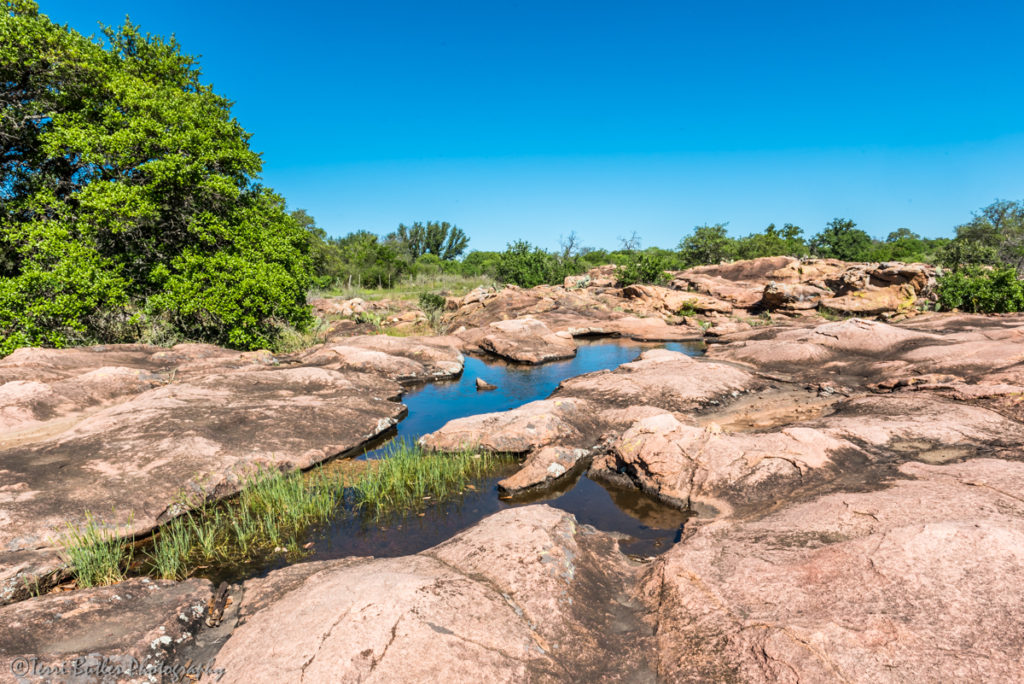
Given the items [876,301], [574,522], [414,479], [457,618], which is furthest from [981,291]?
[457,618]

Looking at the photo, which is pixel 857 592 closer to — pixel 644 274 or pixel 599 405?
pixel 599 405

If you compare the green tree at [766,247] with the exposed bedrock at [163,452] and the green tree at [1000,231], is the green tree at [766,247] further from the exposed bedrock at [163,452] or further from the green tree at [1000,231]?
the exposed bedrock at [163,452]

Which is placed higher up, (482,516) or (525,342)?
(525,342)

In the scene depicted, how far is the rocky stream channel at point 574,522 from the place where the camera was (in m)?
3.57

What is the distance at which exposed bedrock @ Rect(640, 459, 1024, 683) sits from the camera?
333 cm

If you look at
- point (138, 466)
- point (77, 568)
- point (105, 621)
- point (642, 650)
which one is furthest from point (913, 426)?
point (138, 466)

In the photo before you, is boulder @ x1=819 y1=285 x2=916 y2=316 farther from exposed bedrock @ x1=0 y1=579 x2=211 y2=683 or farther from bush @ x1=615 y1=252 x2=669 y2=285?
exposed bedrock @ x1=0 y1=579 x2=211 y2=683

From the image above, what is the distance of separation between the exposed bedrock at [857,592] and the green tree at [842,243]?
52098 millimetres

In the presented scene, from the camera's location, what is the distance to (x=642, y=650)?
3969mm

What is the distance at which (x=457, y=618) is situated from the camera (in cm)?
385

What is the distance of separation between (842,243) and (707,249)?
44.1 ft

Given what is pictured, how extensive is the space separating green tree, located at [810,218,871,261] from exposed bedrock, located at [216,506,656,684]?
179 feet

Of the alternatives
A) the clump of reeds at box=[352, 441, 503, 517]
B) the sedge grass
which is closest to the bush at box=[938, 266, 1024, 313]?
the sedge grass

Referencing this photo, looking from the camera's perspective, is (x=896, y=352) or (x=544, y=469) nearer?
(x=544, y=469)
